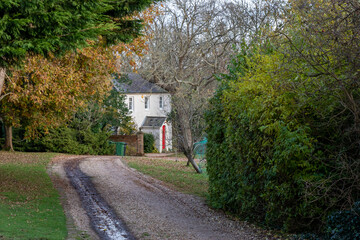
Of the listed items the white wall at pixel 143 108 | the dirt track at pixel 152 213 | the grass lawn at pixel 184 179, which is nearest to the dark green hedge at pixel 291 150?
the dirt track at pixel 152 213

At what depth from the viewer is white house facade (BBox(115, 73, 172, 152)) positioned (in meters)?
44.7

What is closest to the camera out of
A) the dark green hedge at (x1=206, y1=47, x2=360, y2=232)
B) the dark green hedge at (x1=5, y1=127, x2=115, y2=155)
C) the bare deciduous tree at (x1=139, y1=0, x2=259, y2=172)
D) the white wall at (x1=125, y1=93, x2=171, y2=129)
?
the dark green hedge at (x1=206, y1=47, x2=360, y2=232)

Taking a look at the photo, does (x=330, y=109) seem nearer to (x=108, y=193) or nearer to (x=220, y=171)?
(x=220, y=171)

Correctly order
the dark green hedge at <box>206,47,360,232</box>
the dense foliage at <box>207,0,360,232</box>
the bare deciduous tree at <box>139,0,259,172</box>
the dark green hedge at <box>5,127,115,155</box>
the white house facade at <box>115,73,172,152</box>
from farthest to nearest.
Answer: the white house facade at <box>115,73,172,152</box>, the dark green hedge at <box>5,127,115,155</box>, the bare deciduous tree at <box>139,0,259,172</box>, the dark green hedge at <box>206,47,360,232</box>, the dense foliage at <box>207,0,360,232</box>

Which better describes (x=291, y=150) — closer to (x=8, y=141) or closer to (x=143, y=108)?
(x=8, y=141)

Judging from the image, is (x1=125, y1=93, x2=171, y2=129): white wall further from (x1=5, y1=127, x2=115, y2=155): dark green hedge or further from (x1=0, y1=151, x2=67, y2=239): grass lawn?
(x1=0, y1=151, x2=67, y2=239): grass lawn

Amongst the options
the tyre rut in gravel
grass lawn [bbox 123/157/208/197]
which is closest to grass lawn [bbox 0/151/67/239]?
the tyre rut in gravel

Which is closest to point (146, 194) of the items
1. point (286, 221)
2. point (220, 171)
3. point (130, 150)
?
point (220, 171)

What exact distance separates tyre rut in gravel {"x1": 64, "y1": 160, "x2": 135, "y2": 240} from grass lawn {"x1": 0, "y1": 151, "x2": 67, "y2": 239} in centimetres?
75

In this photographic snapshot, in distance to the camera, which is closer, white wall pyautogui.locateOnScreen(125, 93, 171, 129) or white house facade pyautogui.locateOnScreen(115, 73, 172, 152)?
white house facade pyautogui.locateOnScreen(115, 73, 172, 152)

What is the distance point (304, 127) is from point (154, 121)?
38.0m

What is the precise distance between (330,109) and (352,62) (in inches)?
37.7

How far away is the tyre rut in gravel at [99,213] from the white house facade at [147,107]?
88.0 feet

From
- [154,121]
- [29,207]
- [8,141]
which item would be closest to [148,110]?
[154,121]
